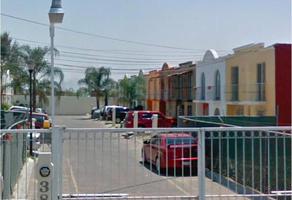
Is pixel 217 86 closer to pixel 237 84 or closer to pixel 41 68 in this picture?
pixel 237 84

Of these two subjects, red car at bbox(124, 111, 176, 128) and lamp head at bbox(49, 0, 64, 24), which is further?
red car at bbox(124, 111, 176, 128)

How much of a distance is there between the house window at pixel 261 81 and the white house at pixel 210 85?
19.2 ft

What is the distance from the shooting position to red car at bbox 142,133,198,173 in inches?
343

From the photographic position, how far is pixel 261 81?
32531 millimetres

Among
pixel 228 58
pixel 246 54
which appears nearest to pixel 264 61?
pixel 246 54

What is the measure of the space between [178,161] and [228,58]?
29976mm

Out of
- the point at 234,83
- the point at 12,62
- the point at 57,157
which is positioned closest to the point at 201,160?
the point at 57,157

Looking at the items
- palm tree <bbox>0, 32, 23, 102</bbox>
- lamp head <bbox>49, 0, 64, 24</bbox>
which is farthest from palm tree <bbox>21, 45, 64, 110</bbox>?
lamp head <bbox>49, 0, 64, 24</bbox>

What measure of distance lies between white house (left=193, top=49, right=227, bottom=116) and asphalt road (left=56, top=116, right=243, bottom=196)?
95.5 feet

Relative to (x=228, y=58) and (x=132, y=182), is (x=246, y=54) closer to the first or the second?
(x=228, y=58)

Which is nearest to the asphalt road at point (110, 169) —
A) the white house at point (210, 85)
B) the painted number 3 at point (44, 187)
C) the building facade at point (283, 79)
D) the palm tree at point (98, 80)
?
the painted number 3 at point (44, 187)

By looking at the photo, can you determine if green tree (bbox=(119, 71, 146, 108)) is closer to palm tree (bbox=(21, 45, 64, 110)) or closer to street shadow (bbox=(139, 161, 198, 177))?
palm tree (bbox=(21, 45, 64, 110))

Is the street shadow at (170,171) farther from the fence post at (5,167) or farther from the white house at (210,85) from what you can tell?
the white house at (210,85)

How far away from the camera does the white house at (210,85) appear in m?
39.6
